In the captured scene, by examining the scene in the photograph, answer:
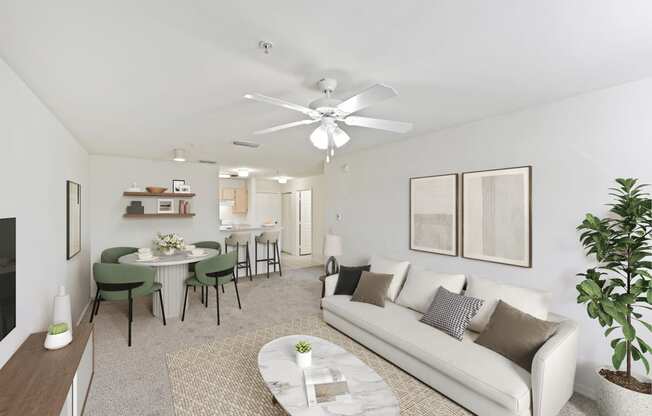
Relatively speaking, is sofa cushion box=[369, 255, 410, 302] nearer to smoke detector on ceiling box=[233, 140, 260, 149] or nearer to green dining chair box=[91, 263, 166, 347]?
smoke detector on ceiling box=[233, 140, 260, 149]

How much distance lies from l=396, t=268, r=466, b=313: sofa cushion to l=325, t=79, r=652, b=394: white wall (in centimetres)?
31

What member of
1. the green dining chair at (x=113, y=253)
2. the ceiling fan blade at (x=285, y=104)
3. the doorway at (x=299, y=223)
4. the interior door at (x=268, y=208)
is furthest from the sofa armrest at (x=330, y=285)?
the interior door at (x=268, y=208)

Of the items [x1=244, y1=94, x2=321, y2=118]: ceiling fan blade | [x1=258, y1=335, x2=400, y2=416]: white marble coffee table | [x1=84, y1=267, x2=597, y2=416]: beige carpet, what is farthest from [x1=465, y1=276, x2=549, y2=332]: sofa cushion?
[x1=244, y1=94, x2=321, y2=118]: ceiling fan blade

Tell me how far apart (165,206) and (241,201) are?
3132mm

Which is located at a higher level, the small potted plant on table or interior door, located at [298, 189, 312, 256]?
interior door, located at [298, 189, 312, 256]

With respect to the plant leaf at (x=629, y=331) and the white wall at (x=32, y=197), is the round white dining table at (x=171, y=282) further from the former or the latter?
the plant leaf at (x=629, y=331)

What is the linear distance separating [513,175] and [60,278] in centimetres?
451

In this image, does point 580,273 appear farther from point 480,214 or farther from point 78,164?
point 78,164

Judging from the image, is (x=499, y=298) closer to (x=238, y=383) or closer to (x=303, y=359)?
(x=303, y=359)

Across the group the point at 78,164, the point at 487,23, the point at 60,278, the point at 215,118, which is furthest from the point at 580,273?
the point at 78,164

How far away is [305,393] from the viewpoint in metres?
1.82

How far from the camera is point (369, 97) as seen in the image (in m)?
1.68

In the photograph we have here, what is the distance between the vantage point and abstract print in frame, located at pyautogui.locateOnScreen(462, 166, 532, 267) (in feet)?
8.66

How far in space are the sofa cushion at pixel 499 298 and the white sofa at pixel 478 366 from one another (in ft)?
0.45
